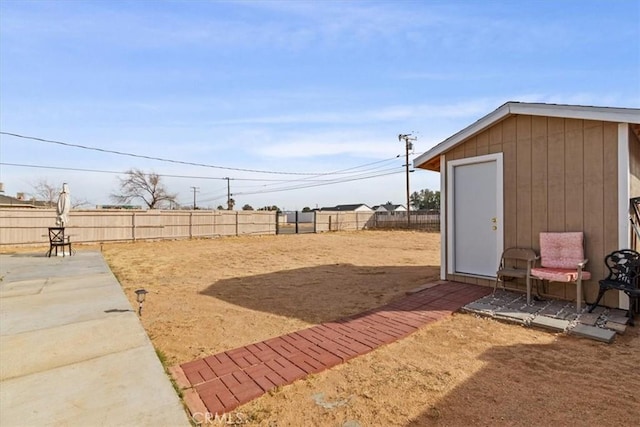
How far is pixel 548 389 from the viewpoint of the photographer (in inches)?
87.0

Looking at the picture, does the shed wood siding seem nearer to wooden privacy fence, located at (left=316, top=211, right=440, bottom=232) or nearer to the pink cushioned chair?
the pink cushioned chair

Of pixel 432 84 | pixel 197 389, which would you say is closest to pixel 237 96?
pixel 432 84

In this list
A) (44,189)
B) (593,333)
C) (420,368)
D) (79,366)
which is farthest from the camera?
(44,189)

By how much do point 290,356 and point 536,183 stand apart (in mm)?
4295

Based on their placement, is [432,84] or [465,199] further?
[432,84]

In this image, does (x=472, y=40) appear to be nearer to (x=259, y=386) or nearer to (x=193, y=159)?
(x=259, y=386)

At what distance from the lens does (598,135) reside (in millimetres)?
4008

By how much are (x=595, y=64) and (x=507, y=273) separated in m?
5.45

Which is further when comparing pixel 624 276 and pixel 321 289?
pixel 321 289

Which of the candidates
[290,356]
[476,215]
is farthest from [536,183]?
[290,356]

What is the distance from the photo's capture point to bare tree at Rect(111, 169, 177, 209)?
3688 centimetres

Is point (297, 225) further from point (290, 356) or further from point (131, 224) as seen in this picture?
point (290, 356)

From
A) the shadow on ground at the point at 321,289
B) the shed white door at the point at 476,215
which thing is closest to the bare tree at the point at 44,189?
the shadow on ground at the point at 321,289

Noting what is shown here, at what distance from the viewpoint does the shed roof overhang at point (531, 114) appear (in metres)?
3.73
